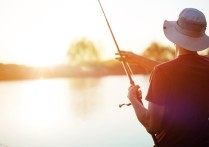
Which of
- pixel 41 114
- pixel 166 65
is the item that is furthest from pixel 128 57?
pixel 41 114

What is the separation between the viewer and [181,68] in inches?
66.3

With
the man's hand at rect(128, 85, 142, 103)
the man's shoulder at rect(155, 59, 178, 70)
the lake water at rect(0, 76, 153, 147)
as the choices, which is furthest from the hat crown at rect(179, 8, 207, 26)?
the lake water at rect(0, 76, 153, 147)

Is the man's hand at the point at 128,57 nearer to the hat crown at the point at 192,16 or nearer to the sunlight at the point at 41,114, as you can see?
the hat crown at the point at 192,16

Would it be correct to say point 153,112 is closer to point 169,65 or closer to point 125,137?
point 169,65

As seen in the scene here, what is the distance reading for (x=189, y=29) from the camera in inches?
73.6

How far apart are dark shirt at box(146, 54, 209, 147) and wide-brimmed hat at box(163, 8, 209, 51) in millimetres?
111

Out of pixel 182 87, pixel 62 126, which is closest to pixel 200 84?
pixel 182 87

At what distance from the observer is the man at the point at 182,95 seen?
1.67 m

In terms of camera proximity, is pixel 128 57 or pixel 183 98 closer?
pixel 183 98

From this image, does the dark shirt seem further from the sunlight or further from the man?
the sunlight

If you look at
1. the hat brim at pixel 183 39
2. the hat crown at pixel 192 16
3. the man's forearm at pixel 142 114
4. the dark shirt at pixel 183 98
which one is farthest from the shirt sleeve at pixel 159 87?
the hat crown at pixel 192 16

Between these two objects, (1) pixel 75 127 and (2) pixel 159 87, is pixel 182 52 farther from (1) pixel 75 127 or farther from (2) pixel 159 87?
(1) pixel 75 127

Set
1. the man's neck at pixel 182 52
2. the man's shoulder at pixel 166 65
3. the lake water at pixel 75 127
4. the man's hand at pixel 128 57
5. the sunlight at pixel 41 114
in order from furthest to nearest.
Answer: the sunlight at pixel 41 114
the lake water at pixel 75 127
the man's hand at pixel 128 57
the man's neck at pixel 182 52
the man's shoulder at pixel 166 65

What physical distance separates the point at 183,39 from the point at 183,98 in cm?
32
